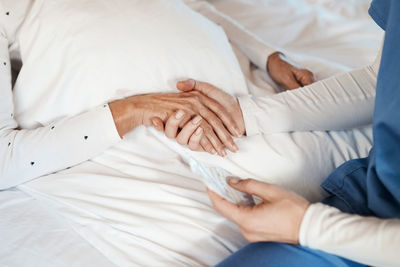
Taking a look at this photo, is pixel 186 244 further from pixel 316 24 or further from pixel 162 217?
pixel 316 24

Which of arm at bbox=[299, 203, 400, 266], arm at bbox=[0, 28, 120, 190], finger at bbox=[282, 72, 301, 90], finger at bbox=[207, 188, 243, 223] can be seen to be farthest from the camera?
finger at bbox=[282, 72, 301, 90]

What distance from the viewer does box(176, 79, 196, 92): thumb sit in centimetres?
94

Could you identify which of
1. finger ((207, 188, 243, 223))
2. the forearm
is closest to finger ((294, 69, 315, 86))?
the forearm

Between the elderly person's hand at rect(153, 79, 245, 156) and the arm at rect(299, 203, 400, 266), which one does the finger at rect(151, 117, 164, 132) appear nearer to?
the elderly person's hand at rect(153, 79, 245, 156)

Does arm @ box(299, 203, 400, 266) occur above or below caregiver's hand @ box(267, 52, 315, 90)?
below

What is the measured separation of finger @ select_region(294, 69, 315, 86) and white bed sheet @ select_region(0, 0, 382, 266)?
0.79ft

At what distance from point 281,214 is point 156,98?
429mm

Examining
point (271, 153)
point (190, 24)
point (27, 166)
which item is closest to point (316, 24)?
point (190, 24)

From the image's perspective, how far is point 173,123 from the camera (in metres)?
0.88

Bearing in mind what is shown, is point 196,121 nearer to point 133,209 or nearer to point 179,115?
point 179,115

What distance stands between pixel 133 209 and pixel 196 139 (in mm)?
205

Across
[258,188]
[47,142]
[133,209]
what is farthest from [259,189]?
[47,142]

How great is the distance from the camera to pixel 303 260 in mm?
620

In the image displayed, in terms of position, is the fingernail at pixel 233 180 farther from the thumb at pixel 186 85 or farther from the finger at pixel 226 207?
the thumb at pixel 186 85
